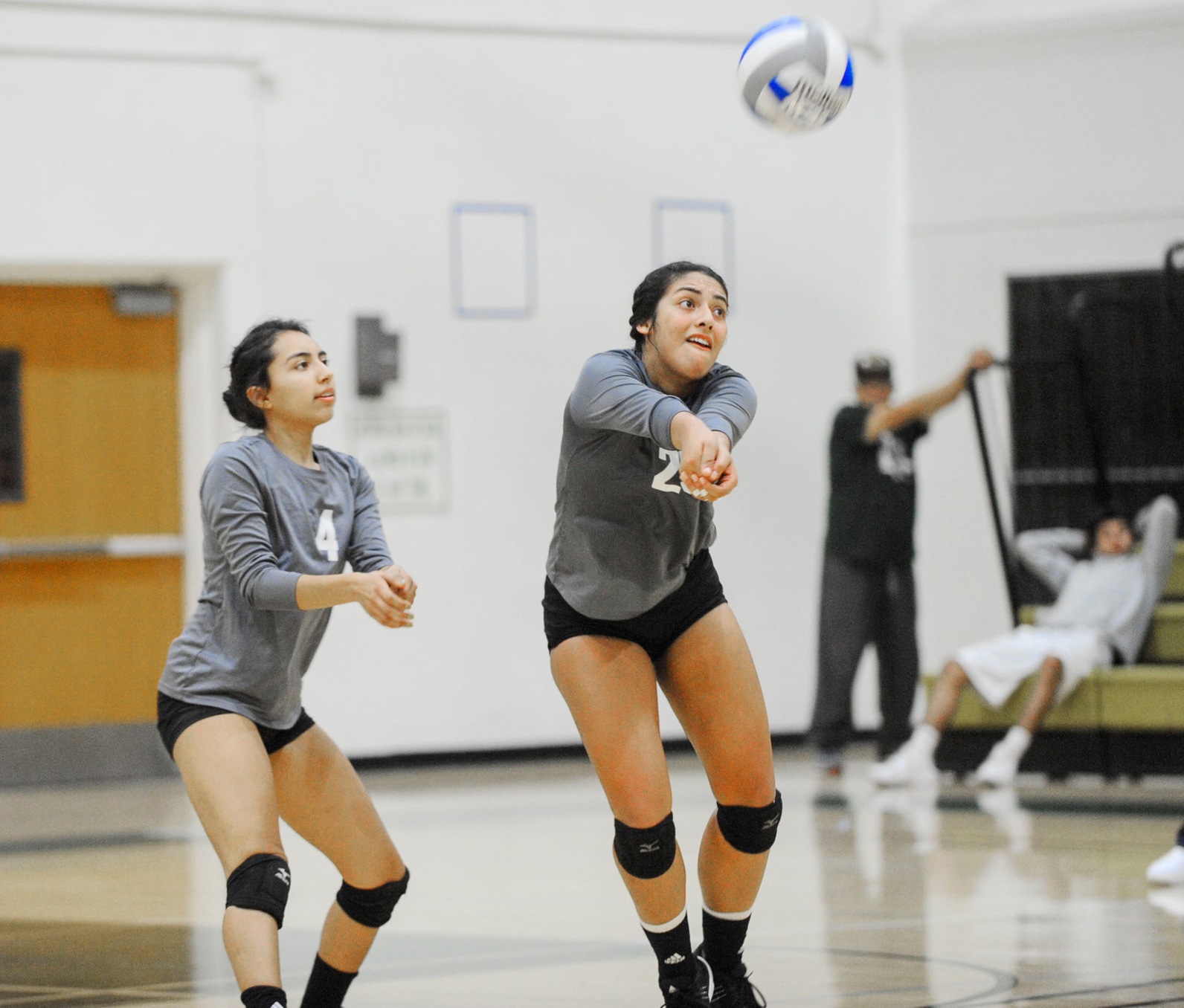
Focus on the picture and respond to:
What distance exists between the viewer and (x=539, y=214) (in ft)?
30.4

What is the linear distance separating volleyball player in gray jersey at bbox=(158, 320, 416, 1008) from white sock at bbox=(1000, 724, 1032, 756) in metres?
4.46

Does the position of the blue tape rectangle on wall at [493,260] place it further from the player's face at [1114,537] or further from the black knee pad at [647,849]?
the black knee pad at [647,849]

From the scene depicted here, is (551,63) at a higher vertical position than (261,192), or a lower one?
higher

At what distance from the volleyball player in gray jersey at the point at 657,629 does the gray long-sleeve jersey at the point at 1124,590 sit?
454 cm

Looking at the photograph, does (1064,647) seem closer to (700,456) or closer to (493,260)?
(493,260)

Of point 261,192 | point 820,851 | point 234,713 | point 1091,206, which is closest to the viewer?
point 234,713

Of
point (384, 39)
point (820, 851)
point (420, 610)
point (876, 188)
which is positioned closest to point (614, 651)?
point (820, 851)

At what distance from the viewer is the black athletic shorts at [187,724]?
352 cm

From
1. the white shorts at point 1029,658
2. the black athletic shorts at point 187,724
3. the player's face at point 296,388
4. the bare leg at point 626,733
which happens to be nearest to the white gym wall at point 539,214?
the white shorts at point 1029,658

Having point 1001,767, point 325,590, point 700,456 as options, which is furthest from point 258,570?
point 1001,767

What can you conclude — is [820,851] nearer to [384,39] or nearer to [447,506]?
[447,506]

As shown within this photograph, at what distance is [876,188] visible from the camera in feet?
32.6

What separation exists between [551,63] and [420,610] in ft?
9.34

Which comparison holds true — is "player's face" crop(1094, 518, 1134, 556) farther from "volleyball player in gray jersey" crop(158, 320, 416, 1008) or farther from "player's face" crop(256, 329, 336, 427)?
"player's face" crop(256, 329, 336, 427)
